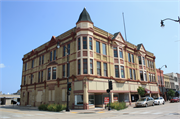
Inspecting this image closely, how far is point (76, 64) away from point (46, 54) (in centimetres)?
1180

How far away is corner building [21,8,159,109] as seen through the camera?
78.1 ft

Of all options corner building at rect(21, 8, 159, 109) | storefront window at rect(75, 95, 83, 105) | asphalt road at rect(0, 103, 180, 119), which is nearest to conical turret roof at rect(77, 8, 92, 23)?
corner building at rect(21, 8, 159, 109)

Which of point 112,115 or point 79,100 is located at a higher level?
point 79,100

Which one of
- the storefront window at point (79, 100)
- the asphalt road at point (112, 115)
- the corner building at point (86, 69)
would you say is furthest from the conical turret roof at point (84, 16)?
the asphalt road at point (112, 115)

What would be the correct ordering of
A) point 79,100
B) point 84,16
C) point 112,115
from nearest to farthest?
point 112,115 < point 79,100 < point 84,16

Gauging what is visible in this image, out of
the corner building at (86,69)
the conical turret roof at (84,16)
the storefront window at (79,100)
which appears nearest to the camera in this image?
the storefront window at (79,100)

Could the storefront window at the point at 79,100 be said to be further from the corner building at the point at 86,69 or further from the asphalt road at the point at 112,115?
the asphalt road at the point at 112,115

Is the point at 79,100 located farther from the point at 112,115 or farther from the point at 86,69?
the point at 112,115

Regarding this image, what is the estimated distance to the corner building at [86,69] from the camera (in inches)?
938

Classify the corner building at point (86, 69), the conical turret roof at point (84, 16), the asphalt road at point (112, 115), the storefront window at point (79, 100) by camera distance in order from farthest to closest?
1. the conical turret roof at point (84, 16)
2. the corner building at point (86, 69)
3. the storefront window at point (79, 100)
4. the asphalt road at point (112, 115)

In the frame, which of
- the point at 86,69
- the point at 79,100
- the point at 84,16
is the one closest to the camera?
the point at 79,100

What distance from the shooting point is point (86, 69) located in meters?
23.6

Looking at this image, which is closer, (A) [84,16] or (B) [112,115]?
(B) [112,115]

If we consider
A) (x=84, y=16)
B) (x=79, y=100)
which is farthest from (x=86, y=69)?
(x=84, y=16)
